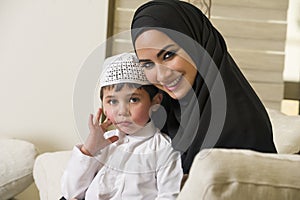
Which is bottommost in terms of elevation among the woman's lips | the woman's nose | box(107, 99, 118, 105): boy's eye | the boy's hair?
box(107, 99, 118, 105): boy's eye

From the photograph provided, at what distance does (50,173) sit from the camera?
190 centimetres

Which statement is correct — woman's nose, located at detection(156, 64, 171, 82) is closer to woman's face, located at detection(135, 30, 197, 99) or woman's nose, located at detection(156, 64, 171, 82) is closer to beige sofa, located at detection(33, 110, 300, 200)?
woman's face, located at detection(135, 30, 197, 99)

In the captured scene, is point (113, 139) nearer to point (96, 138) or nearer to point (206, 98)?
point (96, 138)

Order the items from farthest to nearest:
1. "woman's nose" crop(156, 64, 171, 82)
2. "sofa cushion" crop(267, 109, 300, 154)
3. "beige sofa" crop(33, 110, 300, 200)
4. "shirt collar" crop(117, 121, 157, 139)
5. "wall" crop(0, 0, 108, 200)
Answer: "wall" crop(0, 0, 108, 200) → "sofa cushion" crop(267, 109, 300, 154) → "shirt collar" crop(117, 121, 157, 139) → "woman's nose" crop(156, 64, 171, 82) → "beige sofa" crop(33, 110, 300, 200)

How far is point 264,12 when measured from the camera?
108 inches

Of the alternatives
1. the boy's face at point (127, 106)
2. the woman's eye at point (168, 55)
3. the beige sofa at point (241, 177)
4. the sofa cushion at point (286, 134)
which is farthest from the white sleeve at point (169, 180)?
the sofa cushion at point (286, 134)

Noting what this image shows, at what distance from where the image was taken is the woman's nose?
46.7 inches

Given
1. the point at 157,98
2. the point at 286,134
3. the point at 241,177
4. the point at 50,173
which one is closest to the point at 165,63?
the point at 157,98

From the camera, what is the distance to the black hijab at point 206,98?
3.94ft

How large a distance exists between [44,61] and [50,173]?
3.12 ft

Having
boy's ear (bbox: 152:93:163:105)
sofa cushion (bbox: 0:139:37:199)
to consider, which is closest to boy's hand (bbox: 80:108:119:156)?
boy's ear (bbox: 152:93:163:105)

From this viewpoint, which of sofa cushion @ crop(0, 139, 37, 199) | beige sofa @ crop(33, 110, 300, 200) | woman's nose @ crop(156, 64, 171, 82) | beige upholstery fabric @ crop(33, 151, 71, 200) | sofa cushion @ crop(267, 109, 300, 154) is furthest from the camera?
sofa cushion @ crop(0, 139, 37, 199)

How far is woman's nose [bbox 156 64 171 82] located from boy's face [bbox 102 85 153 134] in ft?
0.20

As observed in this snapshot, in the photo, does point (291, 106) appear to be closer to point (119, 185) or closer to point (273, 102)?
point (273, 102)
